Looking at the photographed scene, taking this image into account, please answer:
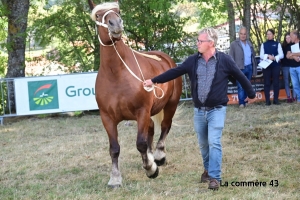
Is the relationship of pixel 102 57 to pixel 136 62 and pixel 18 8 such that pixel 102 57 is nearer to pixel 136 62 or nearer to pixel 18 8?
pixel 136 62

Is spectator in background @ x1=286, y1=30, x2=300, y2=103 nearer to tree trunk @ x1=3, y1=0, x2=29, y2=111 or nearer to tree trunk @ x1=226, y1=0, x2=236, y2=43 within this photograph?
tree trunk @ x1=226, y1=0, x2=236, y2=43

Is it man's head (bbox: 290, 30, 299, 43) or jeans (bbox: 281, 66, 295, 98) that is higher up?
man's head (bbox: 290, 30, 299, 43)

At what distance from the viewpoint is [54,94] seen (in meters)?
13.9

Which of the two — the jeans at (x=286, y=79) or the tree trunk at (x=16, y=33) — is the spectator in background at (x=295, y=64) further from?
the tree trunk at (x=16, y=33)

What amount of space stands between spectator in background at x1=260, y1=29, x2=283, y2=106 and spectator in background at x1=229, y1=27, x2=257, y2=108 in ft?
1.19

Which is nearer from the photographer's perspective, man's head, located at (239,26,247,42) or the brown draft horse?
the brown draft horse

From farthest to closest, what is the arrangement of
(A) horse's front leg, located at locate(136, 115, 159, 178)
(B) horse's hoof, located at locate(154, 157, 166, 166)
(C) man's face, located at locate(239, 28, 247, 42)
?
(C) man's face, located at locate(239, 28, 247, 42) → (B) horse's hoof, located at locate(154, 157, 166, 166) → (A) horse's front leg, located at locate(136, 115, 159, 178)

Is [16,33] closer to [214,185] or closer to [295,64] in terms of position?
[295,64]

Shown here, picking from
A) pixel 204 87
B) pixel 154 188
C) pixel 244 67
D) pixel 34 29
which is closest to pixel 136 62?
pixel 204 87

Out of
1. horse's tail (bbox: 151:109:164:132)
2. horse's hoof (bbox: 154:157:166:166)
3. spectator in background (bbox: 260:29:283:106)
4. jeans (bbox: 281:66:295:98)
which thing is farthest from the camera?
jeans (bbox: 281:66:295:98)

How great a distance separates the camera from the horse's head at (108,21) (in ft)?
19.3

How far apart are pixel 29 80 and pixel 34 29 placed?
213 cm

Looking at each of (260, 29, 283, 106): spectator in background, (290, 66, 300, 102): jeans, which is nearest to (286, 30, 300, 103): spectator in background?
(290, 66, 300, 102): jeans

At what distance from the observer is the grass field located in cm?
588
